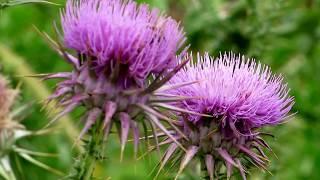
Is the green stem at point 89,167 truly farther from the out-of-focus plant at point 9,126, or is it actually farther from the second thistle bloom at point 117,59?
the out-of-focus plant at point 9,126

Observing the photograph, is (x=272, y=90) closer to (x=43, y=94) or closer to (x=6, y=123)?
(x=6, y=123)

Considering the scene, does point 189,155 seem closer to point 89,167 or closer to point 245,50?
point 89,167

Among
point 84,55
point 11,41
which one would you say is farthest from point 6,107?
point 11,41

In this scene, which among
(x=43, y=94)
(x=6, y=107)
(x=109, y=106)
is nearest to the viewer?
(x=109, y=106)

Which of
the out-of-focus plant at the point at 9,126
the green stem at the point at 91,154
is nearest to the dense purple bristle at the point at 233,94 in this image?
the green stem at the point at 91,154

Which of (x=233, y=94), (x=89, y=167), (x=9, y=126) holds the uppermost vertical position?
(x=233, y=94)

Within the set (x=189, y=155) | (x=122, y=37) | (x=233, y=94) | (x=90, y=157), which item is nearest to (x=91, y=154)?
(x=90, y=157)

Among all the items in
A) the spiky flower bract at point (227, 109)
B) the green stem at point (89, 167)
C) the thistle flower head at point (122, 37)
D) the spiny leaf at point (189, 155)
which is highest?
the thistle flower head at point (122, 37)
